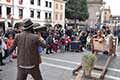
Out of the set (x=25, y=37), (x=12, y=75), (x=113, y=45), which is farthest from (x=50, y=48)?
(x=25, y=37)

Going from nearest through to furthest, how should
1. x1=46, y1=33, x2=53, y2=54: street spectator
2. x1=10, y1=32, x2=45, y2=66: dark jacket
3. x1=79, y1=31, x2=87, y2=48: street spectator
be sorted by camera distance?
1. x1=10, y1=32, x2=45, y2=66: dark jacket
2. x1=46, y1=33, x2=53, y2=54: street spectator
3. x1=79, y1=31, x2=87, y2=48: street spectator

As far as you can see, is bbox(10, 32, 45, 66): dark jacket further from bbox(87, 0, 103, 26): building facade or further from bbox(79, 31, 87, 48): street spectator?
bbox(87, 0, 103, 26): building facade

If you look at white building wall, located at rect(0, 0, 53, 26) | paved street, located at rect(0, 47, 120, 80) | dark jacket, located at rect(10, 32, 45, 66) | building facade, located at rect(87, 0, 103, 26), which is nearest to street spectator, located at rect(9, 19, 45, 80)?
dark jacket, located at rect(10, 32, 45, 66)

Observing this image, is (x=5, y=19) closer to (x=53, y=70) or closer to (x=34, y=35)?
(x=53, y=70)

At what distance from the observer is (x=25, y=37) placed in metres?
5.96

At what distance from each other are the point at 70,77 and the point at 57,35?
9.56 metres

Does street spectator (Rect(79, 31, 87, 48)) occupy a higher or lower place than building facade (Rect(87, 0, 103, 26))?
lower

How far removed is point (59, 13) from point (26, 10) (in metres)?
14.0

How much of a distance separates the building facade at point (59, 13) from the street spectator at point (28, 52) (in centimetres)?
5004

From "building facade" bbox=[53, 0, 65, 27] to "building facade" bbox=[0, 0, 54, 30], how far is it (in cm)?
193

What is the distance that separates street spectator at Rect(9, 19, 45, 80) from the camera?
593cm

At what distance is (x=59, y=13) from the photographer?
194ft

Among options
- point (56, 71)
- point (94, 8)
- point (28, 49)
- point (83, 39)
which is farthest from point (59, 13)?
point (28, 49)

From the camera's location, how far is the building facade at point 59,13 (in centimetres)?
5691
